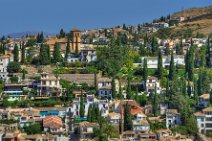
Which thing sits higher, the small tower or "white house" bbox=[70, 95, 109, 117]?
the small tower

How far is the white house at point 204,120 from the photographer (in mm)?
35750

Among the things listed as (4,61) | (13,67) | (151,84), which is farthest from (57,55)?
(151,84)

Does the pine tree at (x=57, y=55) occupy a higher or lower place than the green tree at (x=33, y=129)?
higher

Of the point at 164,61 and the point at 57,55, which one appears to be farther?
the point at 164,61

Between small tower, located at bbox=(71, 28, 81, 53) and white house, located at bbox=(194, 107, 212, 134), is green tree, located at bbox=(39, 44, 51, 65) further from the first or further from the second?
white house, located at bbox=(194, 107, 212, 134)

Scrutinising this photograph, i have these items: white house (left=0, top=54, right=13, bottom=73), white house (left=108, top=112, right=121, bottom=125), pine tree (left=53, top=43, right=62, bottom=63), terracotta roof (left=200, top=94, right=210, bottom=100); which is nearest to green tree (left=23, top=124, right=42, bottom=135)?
white house (left=108, top=112, right=121, bottom=125)

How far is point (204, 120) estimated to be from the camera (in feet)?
118

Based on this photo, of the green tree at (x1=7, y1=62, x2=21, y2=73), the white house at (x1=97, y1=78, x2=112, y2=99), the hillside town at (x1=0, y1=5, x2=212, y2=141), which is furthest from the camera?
the green tree at (x1=7, y1=62, x2=21, y2=73)

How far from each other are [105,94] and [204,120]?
635 centimetres

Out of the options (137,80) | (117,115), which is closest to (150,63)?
(137,80)

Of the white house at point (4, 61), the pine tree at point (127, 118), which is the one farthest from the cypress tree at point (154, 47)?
the pine tree at point (127, 118)

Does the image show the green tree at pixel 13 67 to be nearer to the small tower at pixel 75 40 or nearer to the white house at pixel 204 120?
the small tower at pixel 75 40

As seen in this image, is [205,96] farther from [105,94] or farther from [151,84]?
[105,94]

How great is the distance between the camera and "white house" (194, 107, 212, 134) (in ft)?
117
